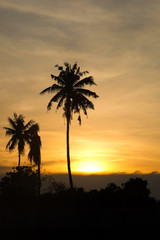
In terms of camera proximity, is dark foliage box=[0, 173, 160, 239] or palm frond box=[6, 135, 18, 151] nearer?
dark foliage box=[0, 173, 160, 239]

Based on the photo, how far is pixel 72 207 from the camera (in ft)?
129

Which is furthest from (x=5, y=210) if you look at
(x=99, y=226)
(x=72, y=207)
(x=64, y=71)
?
(x=64, y=71)

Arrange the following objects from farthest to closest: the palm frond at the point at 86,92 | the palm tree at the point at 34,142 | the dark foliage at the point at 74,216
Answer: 1. the palm tree at the point at 34,142
2. the palm frond at the point at 86,92
3. the dark foliage at the point at 74,216

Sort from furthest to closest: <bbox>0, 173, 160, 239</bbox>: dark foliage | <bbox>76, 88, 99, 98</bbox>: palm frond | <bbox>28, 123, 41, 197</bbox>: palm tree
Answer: <bbox>28, 123, 41, 197</bbox>: palm tree
<bbox>76, 88, 99, 98</bbox>: palm frond
<bbox>0, 173, 160, 239</bbox>: dark foliage

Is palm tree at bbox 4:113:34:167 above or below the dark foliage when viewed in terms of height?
above

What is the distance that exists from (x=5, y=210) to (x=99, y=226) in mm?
10578

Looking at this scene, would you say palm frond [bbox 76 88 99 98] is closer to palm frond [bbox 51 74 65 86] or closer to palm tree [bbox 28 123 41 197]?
palm frond [bbox 51 74 65 86]

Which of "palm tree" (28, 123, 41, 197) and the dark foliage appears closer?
the dark foliage

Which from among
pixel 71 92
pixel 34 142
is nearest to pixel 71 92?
pixel 71 92

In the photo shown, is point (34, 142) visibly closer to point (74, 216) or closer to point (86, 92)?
point (86, 92)

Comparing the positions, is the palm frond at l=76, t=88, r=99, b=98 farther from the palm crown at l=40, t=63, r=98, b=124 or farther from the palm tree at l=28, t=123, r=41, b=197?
the palm tree at l=28, t=123, r=41, b=197

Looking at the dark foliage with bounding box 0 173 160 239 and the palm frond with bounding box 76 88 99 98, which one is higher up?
the palm frond with bounding box 76 88 99 98

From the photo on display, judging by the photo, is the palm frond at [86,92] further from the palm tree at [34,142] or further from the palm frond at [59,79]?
the palm tree at [34,142]

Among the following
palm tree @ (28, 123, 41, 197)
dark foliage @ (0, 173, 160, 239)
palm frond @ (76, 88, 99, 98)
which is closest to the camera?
dark foliage @ (0, 173, 160, 239)
